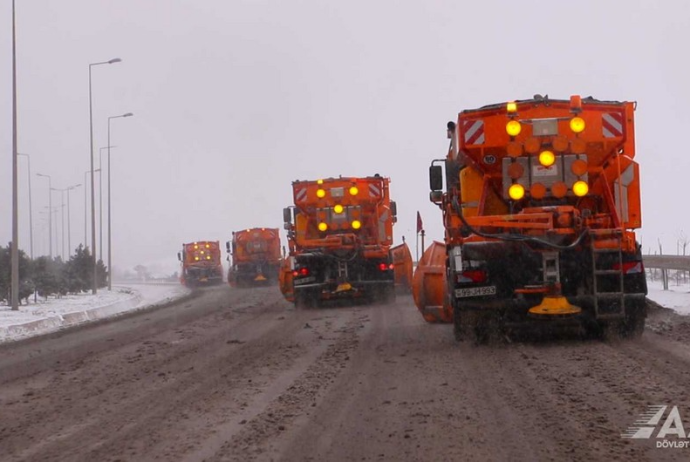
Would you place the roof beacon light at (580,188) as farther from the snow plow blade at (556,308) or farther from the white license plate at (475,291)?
the white license plate at (475,291)

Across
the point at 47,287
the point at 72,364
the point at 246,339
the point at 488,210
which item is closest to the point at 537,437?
the point at 488,210

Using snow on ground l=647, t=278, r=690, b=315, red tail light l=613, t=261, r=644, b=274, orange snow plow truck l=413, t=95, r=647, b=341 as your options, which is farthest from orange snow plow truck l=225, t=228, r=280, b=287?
red tail light l=613, t=261, r=644, b=274

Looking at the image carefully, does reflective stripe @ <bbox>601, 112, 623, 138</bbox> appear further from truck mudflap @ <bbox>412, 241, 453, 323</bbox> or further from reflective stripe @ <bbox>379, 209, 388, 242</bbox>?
reflective stripe @ <bbox>379, 209, 388, 242</bbox>

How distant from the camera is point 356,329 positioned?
14781 millimetres

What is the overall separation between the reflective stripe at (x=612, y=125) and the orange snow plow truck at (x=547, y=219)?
0.5 inches

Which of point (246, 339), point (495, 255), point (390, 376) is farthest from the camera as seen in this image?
point (246, 339)

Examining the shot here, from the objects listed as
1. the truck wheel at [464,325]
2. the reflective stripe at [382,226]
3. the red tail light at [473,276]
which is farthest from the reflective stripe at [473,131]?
the reflective stripe at [382,226]

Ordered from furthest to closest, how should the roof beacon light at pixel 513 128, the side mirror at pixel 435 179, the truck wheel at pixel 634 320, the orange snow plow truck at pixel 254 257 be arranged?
the orange snow plow truck at pixel 254 257, the side mirror at pixel 435 179, the roof beacon light at pixel 513 128, the truck wheel at pixel 634 320

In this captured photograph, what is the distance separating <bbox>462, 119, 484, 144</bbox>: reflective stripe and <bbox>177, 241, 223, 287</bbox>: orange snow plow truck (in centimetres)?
3941

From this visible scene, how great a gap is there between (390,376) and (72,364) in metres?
4.39

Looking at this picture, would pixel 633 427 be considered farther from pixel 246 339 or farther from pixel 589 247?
pixel 246 339

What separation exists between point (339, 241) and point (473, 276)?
33.2 ft

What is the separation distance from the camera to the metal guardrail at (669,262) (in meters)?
21.5

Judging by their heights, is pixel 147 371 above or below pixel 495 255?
below
